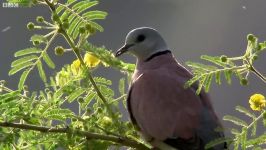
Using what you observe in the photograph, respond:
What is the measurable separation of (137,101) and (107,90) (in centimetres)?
21

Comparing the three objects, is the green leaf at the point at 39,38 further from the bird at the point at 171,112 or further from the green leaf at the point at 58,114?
the bird at the point at 171,112

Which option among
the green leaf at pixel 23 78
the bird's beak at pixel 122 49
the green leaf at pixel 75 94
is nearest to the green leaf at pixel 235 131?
the green leaf at pixel 75 94

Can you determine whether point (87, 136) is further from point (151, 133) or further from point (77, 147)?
point (151, 133)

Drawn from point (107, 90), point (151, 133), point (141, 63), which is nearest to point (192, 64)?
point (107, 90)

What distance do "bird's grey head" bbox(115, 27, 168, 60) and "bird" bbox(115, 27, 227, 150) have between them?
203 millimetres

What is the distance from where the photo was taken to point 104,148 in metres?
1.11

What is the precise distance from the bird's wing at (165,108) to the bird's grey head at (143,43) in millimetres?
247

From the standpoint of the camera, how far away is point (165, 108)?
1368 millimetres

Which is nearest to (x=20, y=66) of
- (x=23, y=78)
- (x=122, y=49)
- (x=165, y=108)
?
(x=23, y=78)

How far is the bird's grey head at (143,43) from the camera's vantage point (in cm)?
168

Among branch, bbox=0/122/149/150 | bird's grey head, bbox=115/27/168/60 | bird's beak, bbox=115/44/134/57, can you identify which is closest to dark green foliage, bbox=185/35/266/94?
branch, bbox=0/122/149/150

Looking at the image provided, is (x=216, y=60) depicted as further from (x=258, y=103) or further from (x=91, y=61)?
(x=91, y=61)

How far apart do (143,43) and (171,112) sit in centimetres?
38

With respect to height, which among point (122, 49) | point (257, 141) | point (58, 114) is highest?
point (122, 49)
